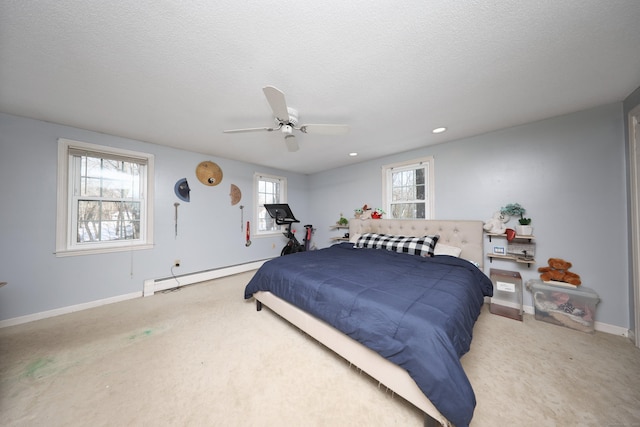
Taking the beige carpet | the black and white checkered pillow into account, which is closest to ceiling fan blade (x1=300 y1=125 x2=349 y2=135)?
the black and white checkered pillow

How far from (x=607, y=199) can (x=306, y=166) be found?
4.25 meters

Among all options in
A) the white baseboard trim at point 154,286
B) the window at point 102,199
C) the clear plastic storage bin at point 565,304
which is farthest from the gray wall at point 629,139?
the window at point 102,199

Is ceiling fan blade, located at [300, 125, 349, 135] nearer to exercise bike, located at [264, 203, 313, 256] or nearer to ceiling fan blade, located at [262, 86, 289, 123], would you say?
ceiling fan blade, located at [262, 86, 289, 123]

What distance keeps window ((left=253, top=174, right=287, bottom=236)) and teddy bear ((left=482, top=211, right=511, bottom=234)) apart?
395 cm

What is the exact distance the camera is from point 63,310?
2402 mm


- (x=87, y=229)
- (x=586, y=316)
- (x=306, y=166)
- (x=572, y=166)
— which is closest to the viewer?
(x=586, y=316)

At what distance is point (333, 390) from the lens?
137 cm

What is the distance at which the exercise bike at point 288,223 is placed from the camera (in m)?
4.11

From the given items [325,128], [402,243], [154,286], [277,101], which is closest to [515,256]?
[402,243]

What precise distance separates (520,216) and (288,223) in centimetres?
391

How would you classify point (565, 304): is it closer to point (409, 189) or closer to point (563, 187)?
point (563, 187)

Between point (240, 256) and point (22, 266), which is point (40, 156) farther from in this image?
point (240, 256)

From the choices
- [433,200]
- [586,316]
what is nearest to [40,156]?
[433,200]

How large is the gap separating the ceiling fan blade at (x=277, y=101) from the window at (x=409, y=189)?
2511 mm
